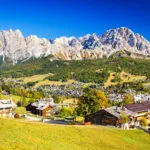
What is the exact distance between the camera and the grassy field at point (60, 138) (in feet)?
174

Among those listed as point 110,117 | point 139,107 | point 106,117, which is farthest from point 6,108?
point 139,107

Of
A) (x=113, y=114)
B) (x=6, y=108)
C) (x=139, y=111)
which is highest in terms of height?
(x=6, y=108)

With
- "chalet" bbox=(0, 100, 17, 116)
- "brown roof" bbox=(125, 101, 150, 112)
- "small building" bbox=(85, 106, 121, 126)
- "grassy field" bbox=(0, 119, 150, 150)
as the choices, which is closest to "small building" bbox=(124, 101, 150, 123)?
"brown roof" bbox=(125, 101, 150, 112)

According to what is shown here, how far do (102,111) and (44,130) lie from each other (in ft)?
197

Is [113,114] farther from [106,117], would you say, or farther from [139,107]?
[139,107]

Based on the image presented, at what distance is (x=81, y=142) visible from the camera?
211 ft

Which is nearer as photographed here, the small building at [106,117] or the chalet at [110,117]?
the small building at [106,117]

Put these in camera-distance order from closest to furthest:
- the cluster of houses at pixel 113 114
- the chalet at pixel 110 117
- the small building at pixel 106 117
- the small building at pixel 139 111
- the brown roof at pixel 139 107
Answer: the small building at pixel 106 117 → the chalet at pixel 110 117 → the cluster of houses at pixel 113 114 → the small building at pixel 139 111 → the brown roof at pixel 139 107

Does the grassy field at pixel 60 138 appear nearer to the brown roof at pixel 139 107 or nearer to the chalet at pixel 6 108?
the brown roof at pixel 139 107

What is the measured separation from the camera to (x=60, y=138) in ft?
206

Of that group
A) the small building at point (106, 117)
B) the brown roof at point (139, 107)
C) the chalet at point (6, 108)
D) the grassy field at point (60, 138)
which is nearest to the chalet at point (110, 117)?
the small building at point (106, 117)

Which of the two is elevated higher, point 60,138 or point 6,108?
point 60,138

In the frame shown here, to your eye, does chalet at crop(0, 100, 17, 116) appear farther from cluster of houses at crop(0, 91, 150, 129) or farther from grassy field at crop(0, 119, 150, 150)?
grassy field at crop(0, 119, 150, 150)

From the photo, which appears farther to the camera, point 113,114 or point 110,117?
point 110,117
